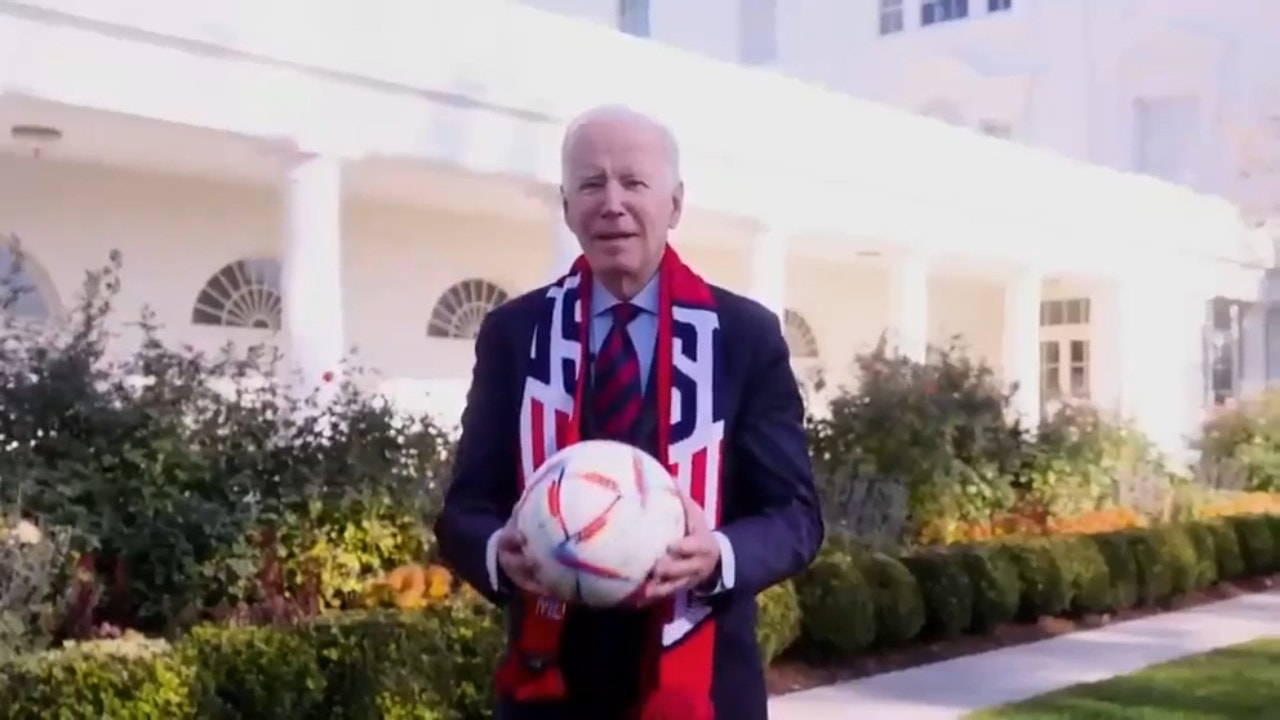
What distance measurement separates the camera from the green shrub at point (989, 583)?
1005 centimetres

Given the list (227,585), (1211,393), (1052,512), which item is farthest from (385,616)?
(1211,393)

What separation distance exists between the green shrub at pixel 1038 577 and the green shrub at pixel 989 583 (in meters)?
0.20

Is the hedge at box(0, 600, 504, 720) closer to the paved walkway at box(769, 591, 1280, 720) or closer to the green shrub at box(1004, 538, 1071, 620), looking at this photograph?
the paved walkway at box(769, 591, 1280, 720)

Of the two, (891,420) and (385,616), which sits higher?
(891,420)

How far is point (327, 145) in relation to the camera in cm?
1186

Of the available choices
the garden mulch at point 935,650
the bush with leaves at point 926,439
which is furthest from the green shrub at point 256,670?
the bush with leaves at point 926,439

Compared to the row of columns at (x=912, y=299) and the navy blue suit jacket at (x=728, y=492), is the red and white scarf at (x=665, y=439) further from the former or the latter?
the row of columns at (x=912, y=299)

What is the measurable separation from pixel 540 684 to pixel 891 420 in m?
10.2

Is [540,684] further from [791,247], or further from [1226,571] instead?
[791,247]

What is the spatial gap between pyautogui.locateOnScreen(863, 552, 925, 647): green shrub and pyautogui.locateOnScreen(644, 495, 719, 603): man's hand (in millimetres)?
7121

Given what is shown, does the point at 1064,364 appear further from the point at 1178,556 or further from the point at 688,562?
the point at 688,562

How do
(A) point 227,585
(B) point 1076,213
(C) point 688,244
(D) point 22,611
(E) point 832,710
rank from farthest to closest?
(B) point 1076,213 < (C) point 688,244 < (E) point 832,710 < (A) point 227,585 < (D) point 22,611

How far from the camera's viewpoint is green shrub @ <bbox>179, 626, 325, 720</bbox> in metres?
5.79

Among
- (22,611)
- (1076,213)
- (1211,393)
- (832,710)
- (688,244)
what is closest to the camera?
(22,611)
